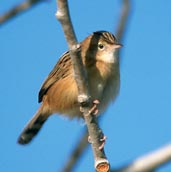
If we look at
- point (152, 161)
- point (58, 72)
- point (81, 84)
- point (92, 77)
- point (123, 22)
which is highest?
point (58, 72)

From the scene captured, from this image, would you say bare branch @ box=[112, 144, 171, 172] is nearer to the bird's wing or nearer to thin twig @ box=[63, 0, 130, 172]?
thin twig @ box=[63, 0, 130, 172]

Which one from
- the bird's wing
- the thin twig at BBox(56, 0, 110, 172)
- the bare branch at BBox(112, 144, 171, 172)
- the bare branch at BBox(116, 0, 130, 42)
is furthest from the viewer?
the bird's wing

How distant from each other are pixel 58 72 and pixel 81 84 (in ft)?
7.87

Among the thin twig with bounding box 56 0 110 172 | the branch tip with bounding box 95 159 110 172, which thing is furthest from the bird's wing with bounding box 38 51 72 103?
the branch tip with bounding box 95 159 110 172

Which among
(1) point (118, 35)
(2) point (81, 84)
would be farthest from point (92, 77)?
(2) point (81, 84)

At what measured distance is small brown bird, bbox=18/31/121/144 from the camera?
4.93 m

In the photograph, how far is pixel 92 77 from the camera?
Result: 192 inches

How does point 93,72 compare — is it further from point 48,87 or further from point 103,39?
point 48,87

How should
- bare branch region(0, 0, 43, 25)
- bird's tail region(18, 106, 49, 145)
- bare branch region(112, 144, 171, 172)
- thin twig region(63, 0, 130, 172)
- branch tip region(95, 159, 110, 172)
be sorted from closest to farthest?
bare branch region(112, 144, 171, 172) < branch tip region(95, 159, 110, 172) < thin twig region(63, 0, 130, 172) < bare branch region(0, 0, 43, 25) < bird's tail region(18, 106, 49, 145)

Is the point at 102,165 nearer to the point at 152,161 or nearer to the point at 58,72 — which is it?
the point at 152,161

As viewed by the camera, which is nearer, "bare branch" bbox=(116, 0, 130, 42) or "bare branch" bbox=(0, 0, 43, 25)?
"bare branch" bbox=(116, 0, 130, 42)

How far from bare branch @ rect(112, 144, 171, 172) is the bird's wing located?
3242 mm

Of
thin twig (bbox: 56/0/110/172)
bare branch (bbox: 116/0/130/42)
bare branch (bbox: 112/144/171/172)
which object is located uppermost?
bare branch (bbox: 116/0/130/42)

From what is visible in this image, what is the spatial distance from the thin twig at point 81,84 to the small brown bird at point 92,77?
151 cm
